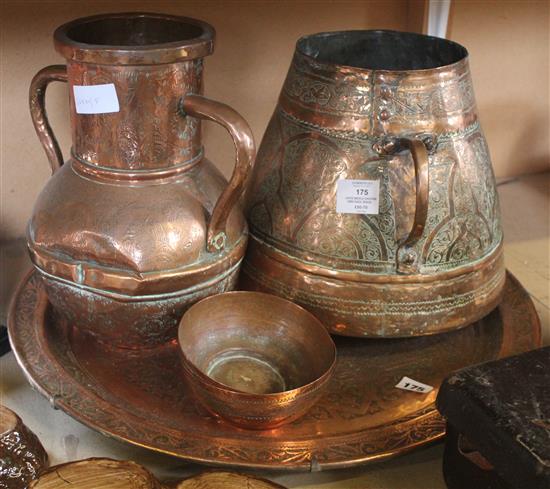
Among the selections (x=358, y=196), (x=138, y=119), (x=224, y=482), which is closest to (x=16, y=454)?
(x=224, y=482)

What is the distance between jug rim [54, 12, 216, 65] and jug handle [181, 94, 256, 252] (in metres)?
0.06

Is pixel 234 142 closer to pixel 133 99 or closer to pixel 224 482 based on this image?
pixel 133 99

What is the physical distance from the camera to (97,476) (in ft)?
2.70

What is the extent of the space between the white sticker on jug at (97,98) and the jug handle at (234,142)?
0.08 meters

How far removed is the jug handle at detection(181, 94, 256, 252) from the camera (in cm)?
95

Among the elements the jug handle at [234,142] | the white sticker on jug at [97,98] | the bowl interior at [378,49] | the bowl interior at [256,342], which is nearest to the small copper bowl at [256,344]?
the bowl interior at [256,342]

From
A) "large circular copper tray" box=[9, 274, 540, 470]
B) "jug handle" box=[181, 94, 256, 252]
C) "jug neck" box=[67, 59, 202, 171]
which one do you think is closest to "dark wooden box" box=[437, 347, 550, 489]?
"large circular copper tray" box=[9, 274, 540, 470]

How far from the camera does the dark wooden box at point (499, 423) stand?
0.81 metres


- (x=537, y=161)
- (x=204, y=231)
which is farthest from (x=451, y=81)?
(x=537, y=161)

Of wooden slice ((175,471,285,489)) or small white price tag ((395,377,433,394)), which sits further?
→ small white price tag ((395,377,433,394))

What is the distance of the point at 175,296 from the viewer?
1007mm

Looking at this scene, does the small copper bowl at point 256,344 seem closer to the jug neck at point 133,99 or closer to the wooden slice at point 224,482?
the wooden slice at point 224,482

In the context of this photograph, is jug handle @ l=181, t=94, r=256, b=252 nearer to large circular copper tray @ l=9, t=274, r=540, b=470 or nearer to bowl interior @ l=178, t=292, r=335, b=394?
bowl interior @ l=178, t=292, r=335, b=394

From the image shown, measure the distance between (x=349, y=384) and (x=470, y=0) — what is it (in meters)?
0.85
